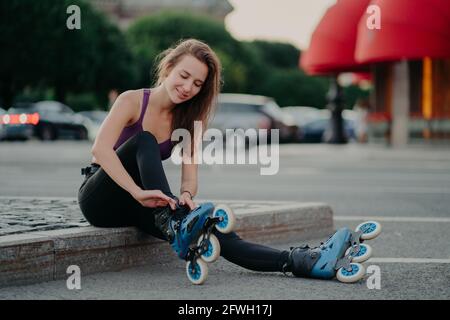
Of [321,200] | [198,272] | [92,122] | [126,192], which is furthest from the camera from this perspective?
[92,122]

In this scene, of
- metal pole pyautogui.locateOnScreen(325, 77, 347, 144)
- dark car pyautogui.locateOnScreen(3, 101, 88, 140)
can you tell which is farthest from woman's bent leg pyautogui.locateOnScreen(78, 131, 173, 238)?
dark car pyautogui.locateOnScreen(3, 101, 88, 140)

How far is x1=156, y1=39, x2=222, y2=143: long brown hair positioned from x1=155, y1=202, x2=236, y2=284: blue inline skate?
757mm

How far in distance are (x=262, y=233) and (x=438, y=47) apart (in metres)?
15.2

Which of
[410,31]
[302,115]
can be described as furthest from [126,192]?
[302,115]

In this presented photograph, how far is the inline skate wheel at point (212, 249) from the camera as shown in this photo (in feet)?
14.1

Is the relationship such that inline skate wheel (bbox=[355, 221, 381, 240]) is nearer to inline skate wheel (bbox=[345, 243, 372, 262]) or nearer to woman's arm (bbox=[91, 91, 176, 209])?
inline skate wheel (bbox=[345, 243, 372, 262])

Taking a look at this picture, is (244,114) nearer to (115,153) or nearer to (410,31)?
(410,31)

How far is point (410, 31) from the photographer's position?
19750 mm

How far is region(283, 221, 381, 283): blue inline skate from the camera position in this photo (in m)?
4.48

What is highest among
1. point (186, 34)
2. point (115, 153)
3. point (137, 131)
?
point (186, 34)

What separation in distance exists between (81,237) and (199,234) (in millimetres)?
787

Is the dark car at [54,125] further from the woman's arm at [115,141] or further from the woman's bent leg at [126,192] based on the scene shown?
the woman's arm at [115,141]
